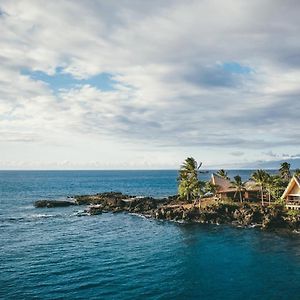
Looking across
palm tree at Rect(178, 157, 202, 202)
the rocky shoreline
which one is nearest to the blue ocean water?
the rocky shoreline

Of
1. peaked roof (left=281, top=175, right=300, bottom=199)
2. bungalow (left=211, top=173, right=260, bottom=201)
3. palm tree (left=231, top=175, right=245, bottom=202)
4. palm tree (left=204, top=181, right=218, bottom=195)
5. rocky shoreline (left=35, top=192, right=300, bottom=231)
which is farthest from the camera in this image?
bungalow (left=211, top=173, right=260, bottom=201)

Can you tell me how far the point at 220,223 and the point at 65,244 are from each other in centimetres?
3496

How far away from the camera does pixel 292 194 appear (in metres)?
87.8

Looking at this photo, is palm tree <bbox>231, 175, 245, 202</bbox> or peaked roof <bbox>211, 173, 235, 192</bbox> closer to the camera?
palm tree <bbox>231, 175, 245, 202</bbox>

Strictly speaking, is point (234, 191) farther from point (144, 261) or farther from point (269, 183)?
point (144, 261)

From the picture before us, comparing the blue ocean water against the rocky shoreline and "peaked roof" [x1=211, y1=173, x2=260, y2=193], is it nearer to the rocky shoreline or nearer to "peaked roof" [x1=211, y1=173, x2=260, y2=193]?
the rocky shoreline

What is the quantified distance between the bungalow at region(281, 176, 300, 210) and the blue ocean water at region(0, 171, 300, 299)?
52.5 feet

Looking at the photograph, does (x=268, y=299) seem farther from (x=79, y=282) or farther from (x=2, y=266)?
(x=2, y=266)

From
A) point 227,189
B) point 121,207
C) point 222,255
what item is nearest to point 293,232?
point 222,255

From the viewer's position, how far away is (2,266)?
53594mm

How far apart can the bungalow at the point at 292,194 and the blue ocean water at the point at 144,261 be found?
15995 millimetres

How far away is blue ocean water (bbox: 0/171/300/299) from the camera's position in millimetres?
44531

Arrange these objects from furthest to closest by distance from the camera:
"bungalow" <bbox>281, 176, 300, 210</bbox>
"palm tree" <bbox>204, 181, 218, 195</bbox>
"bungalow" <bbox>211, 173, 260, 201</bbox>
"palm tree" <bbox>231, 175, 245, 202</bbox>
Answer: "bungalow" <bbox>211, 173, 260, 201</bbox> → "palm tree" <bbox>204, 181, 218, 195</bbox> → "palm tree" <bbox>231, 175, 245, 202</bbox> → "bungalow" <bbox>281, 176, 300, 210</bbox>

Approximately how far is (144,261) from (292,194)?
46.9 meters
